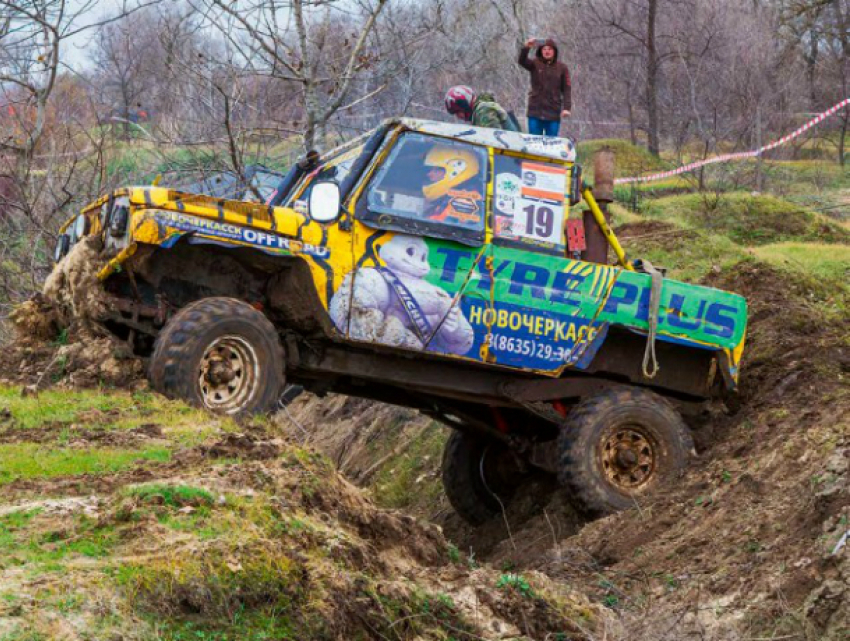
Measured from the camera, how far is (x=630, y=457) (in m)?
9.35

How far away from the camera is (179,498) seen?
17.9 ft

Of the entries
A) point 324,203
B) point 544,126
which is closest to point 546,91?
point 544,126

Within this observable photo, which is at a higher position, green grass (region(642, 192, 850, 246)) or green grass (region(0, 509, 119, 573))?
green grass (region(642, 192, 850, 246))

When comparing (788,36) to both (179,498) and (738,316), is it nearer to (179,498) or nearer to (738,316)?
(738,316)

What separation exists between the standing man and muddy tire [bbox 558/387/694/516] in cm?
356

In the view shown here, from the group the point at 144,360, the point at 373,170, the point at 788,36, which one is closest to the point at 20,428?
the point at 144,360

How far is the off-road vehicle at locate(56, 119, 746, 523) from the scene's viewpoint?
25.9ft

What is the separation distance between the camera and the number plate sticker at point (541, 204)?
897cm

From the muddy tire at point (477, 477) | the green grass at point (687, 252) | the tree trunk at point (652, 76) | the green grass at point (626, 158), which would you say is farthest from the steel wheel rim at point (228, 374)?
the tree trunk at point (652, 76)

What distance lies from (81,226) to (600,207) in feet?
12.7

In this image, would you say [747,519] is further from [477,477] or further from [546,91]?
[546,91]

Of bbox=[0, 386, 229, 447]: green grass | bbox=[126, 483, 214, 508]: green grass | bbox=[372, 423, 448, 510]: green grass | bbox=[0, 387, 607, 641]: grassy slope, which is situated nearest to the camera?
bbox=[0, 387, 607, 641]: grassy slope

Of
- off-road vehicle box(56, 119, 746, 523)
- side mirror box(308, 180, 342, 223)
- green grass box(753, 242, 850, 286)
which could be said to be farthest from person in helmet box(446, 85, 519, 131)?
green grass box(753, 242, 850, 286)

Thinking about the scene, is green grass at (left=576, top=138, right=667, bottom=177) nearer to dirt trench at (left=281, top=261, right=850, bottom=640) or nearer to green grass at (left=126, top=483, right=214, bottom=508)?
dirt trench at (left=281, top=261, right=850, bottom=640)
